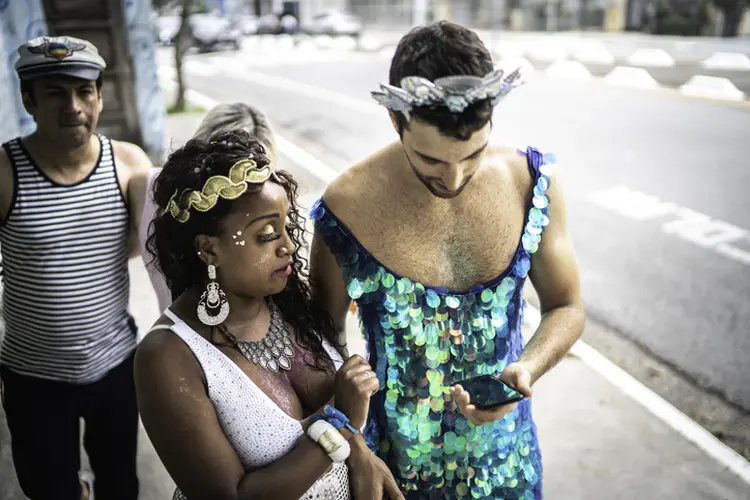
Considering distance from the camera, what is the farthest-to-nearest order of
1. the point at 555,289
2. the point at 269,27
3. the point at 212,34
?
the point at 269,27 < the point at 212,34 < the point at 555,289

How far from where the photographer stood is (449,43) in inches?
63.1

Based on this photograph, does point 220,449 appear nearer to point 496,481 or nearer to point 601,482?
point 496,481

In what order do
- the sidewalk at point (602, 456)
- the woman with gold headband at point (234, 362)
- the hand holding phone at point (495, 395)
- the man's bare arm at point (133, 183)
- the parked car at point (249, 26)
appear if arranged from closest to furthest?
the woman with gold headband at point (234, 362) < the hand holding phone at point (495, 395) < the man's bare arm at point (133, 183) < the sidewalk at point (602, 456) < the parked car at point (249, 26)

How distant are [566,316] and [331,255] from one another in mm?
699

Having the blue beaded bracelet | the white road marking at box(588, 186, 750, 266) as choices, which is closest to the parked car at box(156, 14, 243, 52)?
the white road marking at box(588, 186, 750, 266)

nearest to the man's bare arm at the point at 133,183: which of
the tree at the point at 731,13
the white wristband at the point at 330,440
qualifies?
the white wristband at the point at 330,440

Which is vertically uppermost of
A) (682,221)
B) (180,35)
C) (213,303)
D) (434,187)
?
(180,35)

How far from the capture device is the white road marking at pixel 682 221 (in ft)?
20.9

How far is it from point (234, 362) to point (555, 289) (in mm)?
940

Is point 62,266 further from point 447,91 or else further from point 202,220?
point 447,91

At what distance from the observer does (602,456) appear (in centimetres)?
359

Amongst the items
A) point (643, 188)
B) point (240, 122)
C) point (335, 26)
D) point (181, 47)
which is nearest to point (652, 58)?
point (643, 188)

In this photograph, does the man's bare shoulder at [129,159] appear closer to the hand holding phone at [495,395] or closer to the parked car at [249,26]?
the hand holding phone at [495,395]

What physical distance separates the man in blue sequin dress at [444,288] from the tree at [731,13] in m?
27.6
